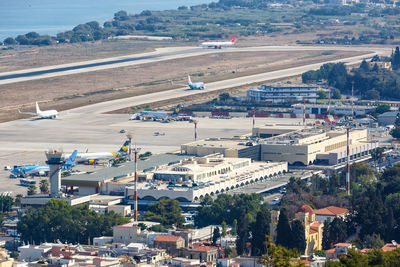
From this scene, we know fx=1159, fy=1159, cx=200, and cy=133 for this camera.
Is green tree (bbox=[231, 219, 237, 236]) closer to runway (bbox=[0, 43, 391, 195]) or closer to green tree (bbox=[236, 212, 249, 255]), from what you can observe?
green tree (bbox=[236, 212, 249, 255])

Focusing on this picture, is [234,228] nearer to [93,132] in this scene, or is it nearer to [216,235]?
[216,235]

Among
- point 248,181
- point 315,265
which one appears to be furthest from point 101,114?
point 315,265

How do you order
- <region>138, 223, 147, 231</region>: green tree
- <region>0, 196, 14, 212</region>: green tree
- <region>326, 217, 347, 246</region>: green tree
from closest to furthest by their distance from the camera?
<region>326, 217, 347, 246</region>: green tree → <region>138, 223, 147, 231</region>: green tree → <region>0, 196, 14, 212</region>: green tree

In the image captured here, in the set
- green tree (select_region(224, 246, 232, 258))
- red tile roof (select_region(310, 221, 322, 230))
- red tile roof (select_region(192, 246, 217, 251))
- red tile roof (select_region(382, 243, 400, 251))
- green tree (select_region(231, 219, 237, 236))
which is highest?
Result: red tile roof (select_region(382, 243, 400, 251))

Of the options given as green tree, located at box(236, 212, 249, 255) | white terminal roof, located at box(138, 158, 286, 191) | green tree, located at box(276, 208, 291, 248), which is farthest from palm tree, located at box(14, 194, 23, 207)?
green tree, located at box(276, 208, 291, 248)

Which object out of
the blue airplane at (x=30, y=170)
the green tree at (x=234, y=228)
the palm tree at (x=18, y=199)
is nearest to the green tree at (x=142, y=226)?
→ the green tree at (x=234, y=228)

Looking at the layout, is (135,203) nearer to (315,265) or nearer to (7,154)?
(315,265)
